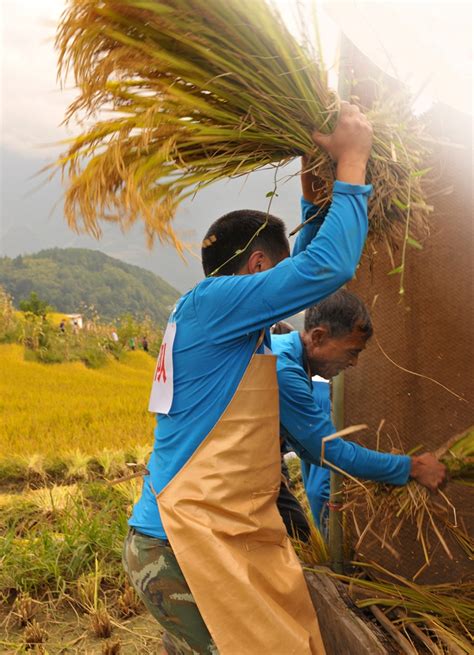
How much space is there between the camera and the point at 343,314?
7.39 ft

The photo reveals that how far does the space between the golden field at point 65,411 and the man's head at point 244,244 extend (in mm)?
4711

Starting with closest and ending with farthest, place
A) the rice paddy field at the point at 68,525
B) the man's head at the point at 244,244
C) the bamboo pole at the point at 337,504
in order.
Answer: the man's head at the point at 244,244 < the bamboo pole at the point at 337,504 < the rice paddy field at the point at 68,525

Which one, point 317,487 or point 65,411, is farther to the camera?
point 65,411

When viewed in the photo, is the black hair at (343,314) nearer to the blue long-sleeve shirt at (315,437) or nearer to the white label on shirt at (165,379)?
the blue long-sleeve shirt at (315,437)

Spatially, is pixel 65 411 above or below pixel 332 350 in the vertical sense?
below

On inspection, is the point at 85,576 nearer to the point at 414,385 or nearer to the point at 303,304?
the point at 414,385

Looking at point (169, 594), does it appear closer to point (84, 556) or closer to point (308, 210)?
point (308, 210)

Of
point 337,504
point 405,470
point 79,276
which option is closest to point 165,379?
point 405,470

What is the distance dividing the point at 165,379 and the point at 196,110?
0.71m

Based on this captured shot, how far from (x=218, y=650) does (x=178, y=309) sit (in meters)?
0.87

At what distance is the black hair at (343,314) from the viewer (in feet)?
7.36

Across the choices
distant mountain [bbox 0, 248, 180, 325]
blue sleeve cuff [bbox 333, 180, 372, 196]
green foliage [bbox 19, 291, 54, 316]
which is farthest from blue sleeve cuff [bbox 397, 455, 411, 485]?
distant mountain [bbox 0, 248, 180, 325]

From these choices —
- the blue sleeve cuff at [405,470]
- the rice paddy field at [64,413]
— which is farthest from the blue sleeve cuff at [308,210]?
the rice paddy field at [64,413]

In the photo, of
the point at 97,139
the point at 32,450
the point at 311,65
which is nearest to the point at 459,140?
the point at 311,65
